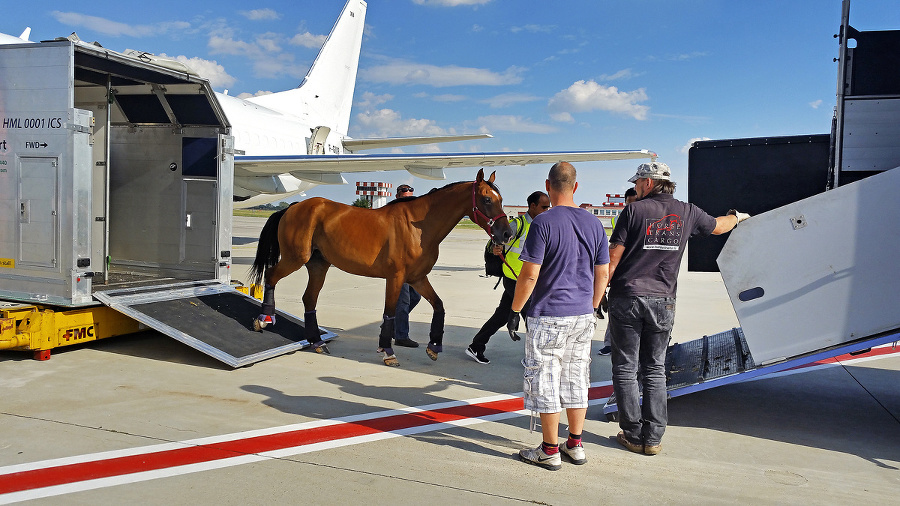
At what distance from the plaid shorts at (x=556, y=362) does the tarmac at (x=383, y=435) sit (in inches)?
17.6

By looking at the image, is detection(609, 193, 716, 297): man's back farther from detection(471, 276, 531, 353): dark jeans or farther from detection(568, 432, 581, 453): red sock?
detection(471, 276, 531, 353): dark jeans

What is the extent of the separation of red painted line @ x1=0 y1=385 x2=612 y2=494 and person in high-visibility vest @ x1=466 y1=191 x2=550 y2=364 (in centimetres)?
155

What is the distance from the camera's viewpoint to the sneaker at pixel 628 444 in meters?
4.24

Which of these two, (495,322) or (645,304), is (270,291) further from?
(645,304)

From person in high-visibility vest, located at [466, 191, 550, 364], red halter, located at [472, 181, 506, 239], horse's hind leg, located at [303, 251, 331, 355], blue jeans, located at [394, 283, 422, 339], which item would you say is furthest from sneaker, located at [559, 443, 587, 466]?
blue jeans, located at [394, 283, 422, 339]

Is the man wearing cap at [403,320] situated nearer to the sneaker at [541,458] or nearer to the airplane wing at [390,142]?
the sneaker at [541,458]

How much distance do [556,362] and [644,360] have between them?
0.83 metres

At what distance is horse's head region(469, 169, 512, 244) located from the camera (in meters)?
6.12

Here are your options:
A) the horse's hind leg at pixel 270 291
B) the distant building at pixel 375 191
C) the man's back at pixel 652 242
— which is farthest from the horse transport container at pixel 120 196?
the distant building at pixel 375 191

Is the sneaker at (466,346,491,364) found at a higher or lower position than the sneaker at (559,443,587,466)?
higher

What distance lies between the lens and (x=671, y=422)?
494 cm

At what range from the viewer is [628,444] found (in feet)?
14.1

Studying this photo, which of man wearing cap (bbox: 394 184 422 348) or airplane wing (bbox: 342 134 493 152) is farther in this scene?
airplane wing (bbox: 342 134 493 152)

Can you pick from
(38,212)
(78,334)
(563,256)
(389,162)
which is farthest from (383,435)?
(389,162)
